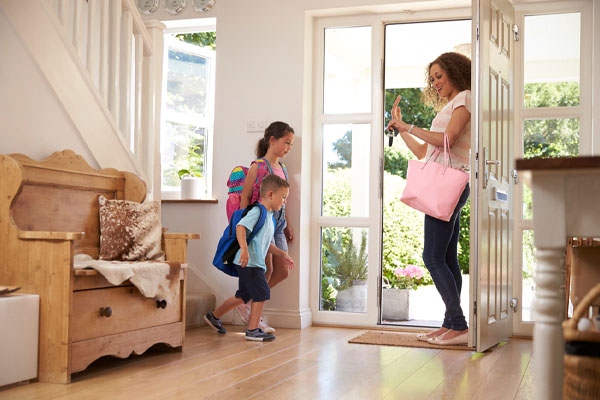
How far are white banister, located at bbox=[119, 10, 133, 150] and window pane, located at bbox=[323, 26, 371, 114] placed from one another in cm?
138

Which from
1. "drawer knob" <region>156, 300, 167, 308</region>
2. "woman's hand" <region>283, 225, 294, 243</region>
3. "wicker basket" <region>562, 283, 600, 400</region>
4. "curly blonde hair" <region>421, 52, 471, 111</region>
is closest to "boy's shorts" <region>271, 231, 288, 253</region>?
"woman's hand" <region>283, 225, 294, 243</region>

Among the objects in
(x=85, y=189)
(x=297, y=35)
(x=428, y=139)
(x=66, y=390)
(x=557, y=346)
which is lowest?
(x=66, y=390)

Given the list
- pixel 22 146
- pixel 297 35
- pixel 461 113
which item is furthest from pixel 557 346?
pixel 297 35

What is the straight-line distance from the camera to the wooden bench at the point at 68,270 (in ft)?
8.47

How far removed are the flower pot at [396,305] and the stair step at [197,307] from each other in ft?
4.88

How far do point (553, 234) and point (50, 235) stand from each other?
1.86 meters

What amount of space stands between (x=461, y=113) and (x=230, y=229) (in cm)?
143

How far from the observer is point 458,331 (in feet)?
12.0

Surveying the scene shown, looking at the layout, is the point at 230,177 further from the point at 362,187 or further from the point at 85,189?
the point at 85,189

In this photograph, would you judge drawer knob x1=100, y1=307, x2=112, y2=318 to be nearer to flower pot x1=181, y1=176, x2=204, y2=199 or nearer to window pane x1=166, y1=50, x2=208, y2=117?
flower pot x1=181, y1=176, x2=204, y2=199

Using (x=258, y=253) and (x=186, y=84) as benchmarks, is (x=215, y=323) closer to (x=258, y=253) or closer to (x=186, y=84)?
(x=258, y=253)

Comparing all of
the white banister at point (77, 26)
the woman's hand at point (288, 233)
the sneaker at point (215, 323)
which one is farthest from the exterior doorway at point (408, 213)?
Result: the white banister at point (77, 26)

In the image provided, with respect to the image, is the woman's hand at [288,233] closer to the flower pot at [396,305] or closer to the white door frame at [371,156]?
the white door frame at [371,156]

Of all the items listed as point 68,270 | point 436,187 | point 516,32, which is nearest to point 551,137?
point 516,32
